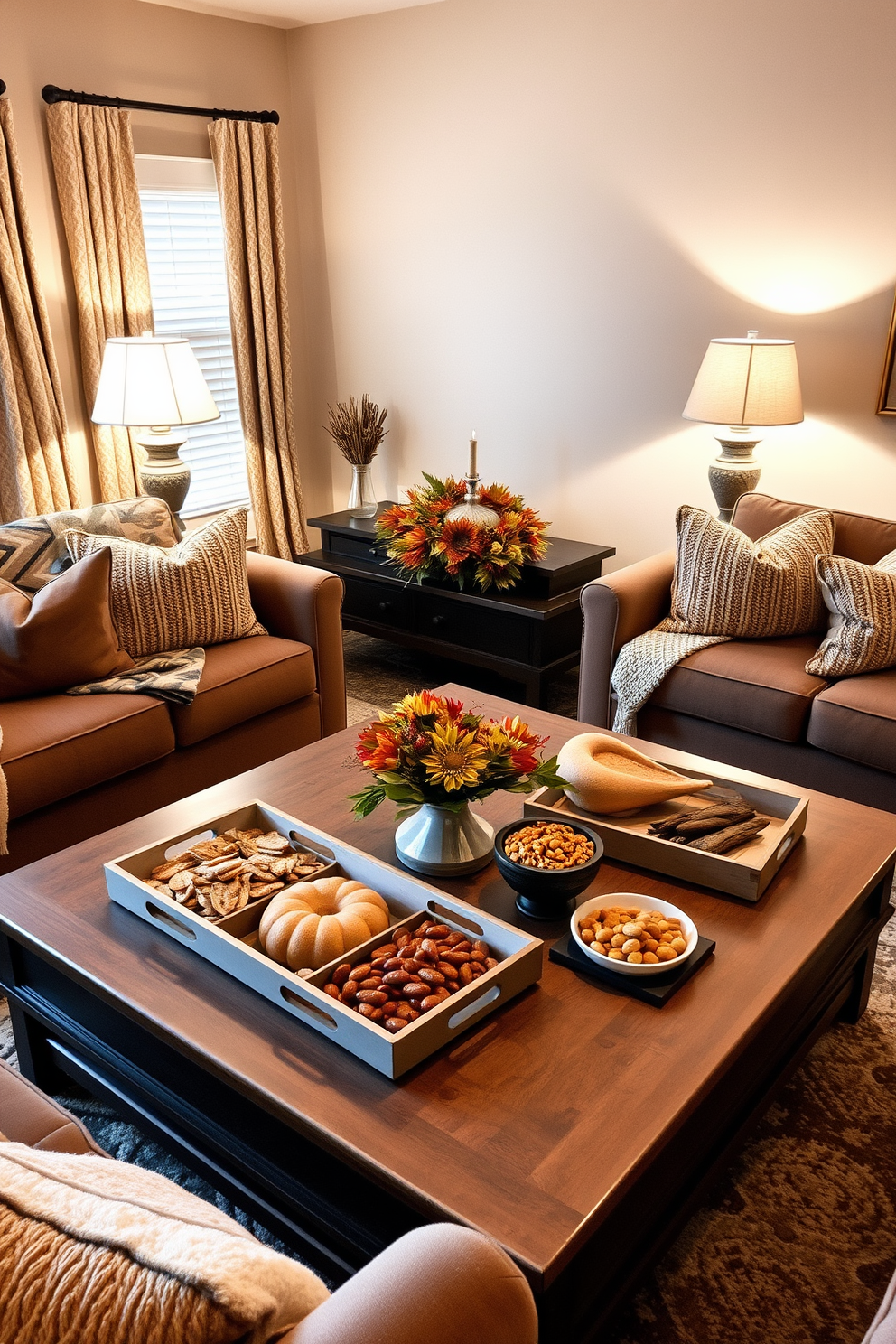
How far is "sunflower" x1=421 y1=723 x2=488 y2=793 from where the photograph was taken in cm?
177

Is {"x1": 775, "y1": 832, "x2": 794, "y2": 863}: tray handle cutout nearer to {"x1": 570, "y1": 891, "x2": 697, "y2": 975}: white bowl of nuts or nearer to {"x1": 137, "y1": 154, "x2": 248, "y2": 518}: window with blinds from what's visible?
{"x1": 570, "y1": 891, "x2": 697, "y2": 975}: white bowl of nuts

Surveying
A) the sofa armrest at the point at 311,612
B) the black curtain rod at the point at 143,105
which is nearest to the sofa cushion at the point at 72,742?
the sofa armrest at the point at 311,612

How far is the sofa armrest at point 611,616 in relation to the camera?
3215 millimetres

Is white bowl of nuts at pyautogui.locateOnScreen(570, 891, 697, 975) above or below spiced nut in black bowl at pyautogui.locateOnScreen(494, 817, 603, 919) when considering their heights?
below

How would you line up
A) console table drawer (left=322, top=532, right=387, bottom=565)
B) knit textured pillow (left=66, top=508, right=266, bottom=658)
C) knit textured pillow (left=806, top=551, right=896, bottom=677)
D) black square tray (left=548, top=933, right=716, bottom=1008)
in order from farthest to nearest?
console table drawer (left=322, top=532, right=387, bottom=565) < knit textured pillow (left=66, top=508, right=266, bottom=658) < knit textured pillow (left=806, top=551, right=896, bottom=677) < black square tray (left=548, top=933, right=716, bottom=1008)

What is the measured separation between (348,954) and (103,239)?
351cm

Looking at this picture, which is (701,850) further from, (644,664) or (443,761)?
(644,664)

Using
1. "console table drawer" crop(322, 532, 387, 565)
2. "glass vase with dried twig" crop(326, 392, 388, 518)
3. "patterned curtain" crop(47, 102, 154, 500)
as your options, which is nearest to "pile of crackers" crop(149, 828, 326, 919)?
"console table drawer" crop(322, 532, 387, 565)

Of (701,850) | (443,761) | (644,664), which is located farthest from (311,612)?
(701,850)

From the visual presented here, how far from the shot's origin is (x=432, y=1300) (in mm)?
761

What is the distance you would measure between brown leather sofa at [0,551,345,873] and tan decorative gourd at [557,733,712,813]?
1254 millimetres

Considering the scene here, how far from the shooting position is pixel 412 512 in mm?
3904

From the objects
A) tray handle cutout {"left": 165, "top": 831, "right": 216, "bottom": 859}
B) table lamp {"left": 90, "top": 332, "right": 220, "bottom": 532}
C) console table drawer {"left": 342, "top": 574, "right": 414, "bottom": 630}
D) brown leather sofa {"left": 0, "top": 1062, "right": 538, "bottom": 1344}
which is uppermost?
table lamp {"left": 90, "top": 332, "right": 220, "bottom": 532}

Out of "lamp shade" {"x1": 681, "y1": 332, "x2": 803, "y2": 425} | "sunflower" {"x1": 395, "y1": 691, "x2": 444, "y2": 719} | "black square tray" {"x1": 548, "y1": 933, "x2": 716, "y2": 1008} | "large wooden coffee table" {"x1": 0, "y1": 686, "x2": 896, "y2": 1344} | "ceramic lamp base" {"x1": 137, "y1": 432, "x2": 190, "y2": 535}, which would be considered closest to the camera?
"large wooden coffee table" {"x1": 0, "y1": 686, "x2": 896, "y2": 1344}
